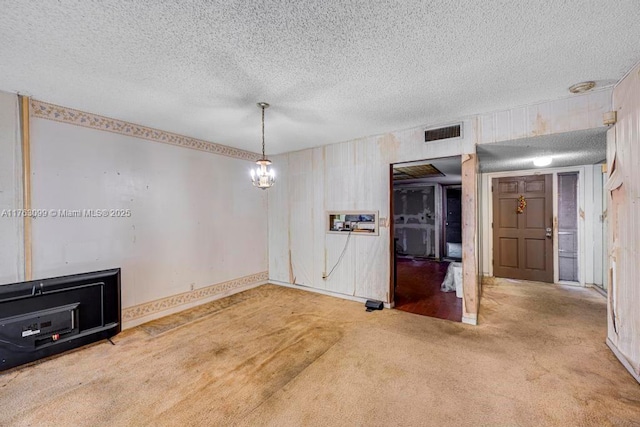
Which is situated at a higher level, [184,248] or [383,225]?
[383,225]

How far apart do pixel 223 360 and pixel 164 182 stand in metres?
2.58

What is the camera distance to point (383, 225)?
13.3 ft

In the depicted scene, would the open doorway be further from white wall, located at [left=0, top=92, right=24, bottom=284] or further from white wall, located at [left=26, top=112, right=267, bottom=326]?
white wall, located at [left=0, top=92, right=24, bottom=284]

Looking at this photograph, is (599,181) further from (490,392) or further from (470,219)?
(490,392)

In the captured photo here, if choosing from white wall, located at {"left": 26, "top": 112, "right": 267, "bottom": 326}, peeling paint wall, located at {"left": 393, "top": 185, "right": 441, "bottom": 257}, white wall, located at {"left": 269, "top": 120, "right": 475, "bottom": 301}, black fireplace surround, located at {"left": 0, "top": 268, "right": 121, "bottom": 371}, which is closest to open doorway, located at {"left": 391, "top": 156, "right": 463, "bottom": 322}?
peeling paint wall, located at {"left": 393, "top": 185, "right": 441, "bottom": 257}

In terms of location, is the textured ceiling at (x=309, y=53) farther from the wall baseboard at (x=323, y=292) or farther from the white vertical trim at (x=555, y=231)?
the white vertical trim at (x=555, y=231)

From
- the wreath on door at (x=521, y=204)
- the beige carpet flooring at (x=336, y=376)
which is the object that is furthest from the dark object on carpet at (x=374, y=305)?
the wreath on door at (x=521, y=204)

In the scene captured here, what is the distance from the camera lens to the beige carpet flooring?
1834 mm

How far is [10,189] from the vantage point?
2.59 metres

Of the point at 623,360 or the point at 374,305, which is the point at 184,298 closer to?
the point at 374,305

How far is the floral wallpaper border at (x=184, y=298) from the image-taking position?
3.39 metres

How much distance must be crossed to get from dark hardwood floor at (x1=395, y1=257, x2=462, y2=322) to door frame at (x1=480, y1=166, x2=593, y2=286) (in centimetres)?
113

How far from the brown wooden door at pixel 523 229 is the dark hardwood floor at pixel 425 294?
4.61 ft

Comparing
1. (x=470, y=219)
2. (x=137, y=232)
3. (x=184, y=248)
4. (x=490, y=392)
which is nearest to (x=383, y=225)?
(x=470, y=219)
